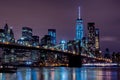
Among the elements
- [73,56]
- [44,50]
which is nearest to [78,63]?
[73,56]

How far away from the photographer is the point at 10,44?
85375 millimetres

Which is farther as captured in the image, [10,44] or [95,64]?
[95,64]

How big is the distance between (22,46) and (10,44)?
6.00m

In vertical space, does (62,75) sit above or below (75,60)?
below

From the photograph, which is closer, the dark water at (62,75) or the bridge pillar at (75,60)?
the dark water at (62,75)

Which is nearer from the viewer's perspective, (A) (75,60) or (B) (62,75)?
(B) (62,75)

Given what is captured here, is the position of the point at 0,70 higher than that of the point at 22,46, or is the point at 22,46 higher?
the point at 22,46

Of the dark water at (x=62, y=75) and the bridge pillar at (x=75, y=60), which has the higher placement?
the bridge pillar at (x=75, y=60)

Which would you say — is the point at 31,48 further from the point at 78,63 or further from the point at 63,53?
the point at 78,63

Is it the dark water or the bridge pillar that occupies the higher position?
the bridge pillar

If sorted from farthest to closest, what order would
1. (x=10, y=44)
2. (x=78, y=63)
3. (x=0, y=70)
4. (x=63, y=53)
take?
1. (x=78, y=63)
2. (x=63, y=53)
3. (x=10, y=44)
4. (x=0, y=70)

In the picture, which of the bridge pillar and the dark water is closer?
the dark water

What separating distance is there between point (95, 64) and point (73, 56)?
51.4 m

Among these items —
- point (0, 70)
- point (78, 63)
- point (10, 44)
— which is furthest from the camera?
point (78, 63)
